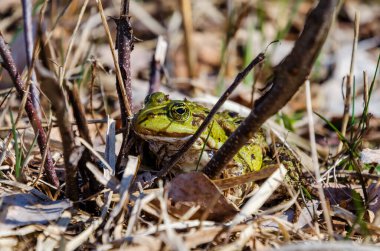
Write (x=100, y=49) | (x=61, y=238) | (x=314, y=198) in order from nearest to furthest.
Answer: (x=61, y=238) → (x=314, y=198) → (x=100, y=49)

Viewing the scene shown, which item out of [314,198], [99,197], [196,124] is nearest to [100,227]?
[99,197]

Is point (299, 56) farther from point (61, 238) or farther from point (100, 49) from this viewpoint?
point (100, 49)

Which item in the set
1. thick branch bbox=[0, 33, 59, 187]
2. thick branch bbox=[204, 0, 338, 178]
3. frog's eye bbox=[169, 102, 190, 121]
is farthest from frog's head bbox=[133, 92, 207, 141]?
thick branch bbox=[204, 0, 338, 178]

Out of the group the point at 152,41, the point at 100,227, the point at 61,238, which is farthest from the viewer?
the point at 152,41

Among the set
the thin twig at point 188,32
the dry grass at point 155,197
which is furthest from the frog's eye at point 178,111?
the thin twig at point 188,32

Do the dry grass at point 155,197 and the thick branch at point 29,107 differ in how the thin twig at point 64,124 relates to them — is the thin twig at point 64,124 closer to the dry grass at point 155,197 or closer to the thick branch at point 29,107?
the dry grass at point 155,197

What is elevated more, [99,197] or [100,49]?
[100,49]

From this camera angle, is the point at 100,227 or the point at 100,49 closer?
the point at 100,227

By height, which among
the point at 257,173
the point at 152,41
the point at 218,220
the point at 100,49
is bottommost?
the point at 218,220

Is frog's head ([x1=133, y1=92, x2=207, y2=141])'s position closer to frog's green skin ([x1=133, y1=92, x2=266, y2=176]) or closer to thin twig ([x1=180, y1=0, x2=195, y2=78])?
frog's green skin ([x1=133, y1=92, x2=266, y2=176])
